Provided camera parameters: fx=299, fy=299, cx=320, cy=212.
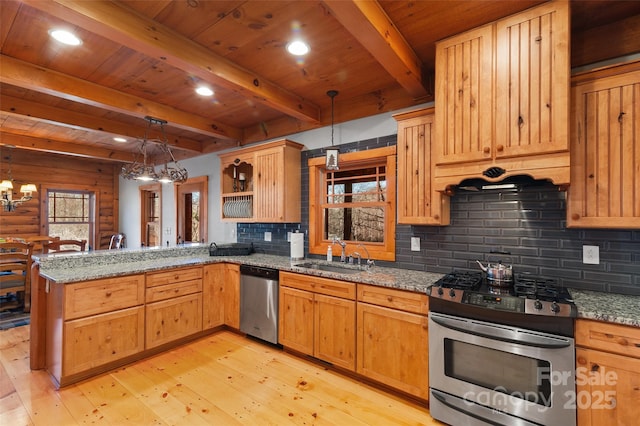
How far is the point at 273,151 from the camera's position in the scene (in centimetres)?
362

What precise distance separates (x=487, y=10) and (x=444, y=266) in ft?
6.31

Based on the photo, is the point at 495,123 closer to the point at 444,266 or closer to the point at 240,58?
the point at 444,266

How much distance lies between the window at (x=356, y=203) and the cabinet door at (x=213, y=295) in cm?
114

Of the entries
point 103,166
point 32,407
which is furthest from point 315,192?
point 103,166

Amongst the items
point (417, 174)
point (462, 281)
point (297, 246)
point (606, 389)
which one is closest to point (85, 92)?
point (297, 246)

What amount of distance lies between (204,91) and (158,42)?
109 cm

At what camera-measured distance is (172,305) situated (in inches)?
123

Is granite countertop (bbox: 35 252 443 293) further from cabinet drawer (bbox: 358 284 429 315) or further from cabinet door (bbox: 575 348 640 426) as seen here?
cabinet door (bbox: 575 348 640 426)

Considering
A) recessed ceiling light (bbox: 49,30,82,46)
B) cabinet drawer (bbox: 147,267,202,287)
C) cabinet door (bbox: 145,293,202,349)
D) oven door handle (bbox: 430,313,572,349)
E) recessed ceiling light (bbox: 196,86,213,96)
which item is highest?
recessed ceiling light (bbox: 196,86,213,96)

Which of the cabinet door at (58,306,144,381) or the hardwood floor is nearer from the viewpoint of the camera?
the hardwood floor

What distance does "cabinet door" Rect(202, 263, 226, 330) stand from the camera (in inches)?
135

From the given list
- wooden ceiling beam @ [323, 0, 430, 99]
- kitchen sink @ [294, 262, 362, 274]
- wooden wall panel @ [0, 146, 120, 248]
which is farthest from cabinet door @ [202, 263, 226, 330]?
wooden wall panel @ [0, 146, 120, 248]

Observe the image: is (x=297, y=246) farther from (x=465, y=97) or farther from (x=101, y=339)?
(x=465, y=97)

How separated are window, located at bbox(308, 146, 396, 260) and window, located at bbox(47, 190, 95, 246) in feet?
20.0
